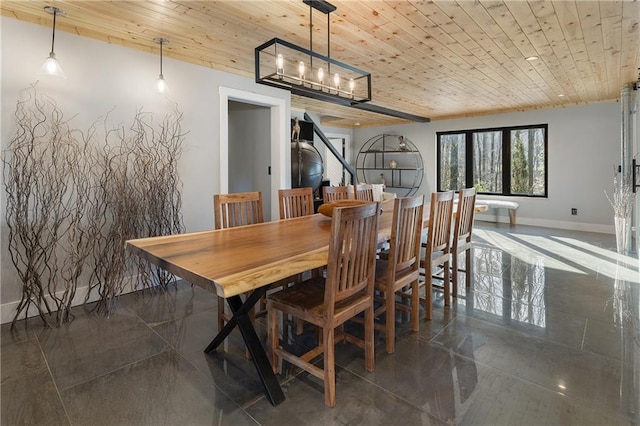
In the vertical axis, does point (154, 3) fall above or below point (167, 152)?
above

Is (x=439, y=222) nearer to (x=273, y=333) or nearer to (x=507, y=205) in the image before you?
(x=273, y=333)

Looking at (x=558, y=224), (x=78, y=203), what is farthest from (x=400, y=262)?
(x=558, y=224)

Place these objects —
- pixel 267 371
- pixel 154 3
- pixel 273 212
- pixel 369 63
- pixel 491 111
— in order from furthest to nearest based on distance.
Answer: pixel 491 111, pixel 273 212, pixel 369 63, pixel 154 3, pixel 267 371

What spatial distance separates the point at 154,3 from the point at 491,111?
6.58 m

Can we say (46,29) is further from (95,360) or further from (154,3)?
(95,360)

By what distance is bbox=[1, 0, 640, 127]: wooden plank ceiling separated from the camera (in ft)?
8.47

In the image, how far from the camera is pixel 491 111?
23.1ft

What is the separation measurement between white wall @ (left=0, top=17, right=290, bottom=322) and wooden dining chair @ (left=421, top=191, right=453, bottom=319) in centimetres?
249

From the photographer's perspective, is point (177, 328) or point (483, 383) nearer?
point (483, 383)

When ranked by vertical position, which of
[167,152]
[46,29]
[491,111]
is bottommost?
[167,152]

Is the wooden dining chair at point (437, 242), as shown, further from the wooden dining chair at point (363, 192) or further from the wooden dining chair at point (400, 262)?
Answer: the wooden dining chair at point (363, 192)

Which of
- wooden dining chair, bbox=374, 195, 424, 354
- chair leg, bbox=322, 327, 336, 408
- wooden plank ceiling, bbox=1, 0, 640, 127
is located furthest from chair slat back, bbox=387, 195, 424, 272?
wooden plank ceiling, bbox=1, 0, 640, 127

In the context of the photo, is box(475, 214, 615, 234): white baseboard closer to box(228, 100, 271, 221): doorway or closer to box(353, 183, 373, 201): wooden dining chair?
box(353, 183, 373, 201): wooden dining chair

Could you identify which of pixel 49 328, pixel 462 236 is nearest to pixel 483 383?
pixel 462 236
